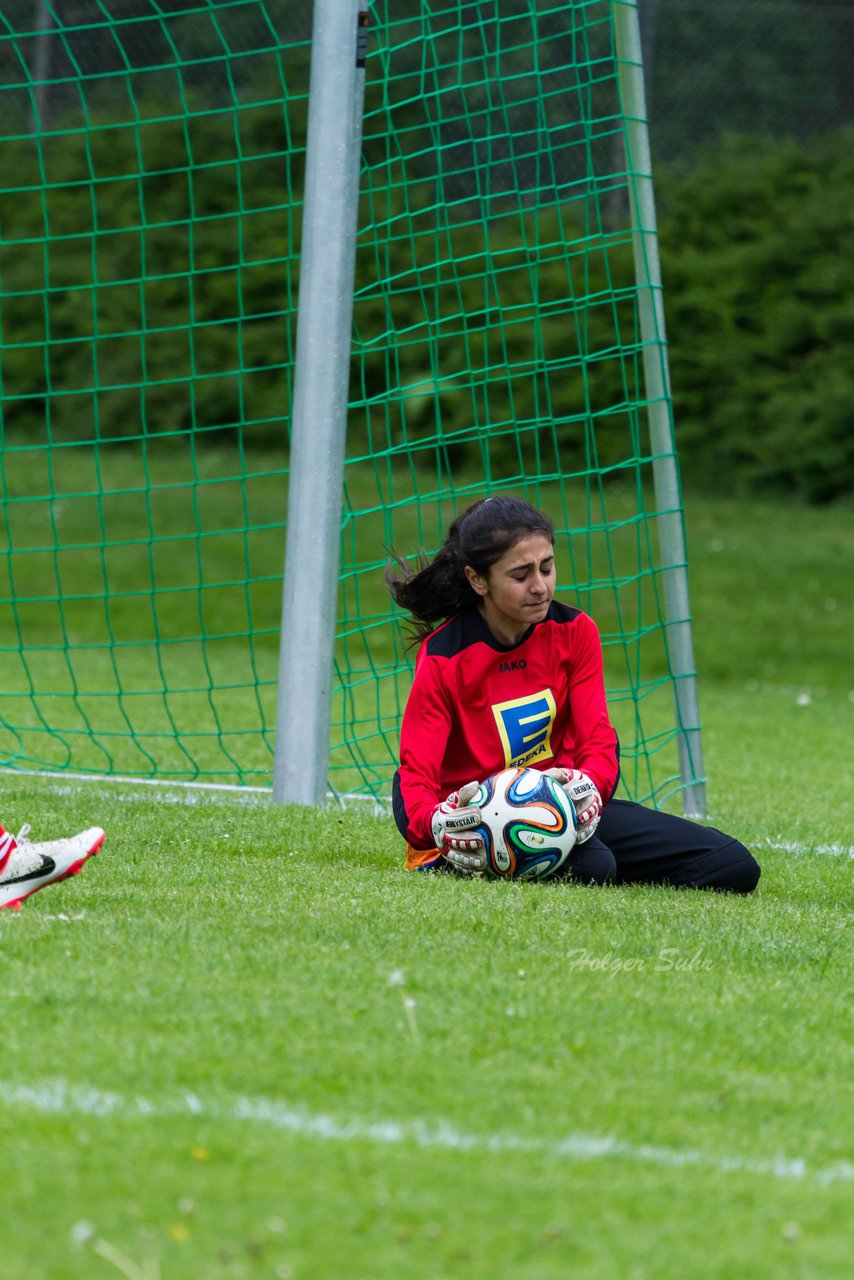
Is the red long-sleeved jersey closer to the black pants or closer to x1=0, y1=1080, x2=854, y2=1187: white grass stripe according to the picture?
the black pants

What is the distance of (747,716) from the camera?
34.9 ft

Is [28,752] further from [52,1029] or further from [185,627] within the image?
[185,627]

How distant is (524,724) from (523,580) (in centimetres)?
44

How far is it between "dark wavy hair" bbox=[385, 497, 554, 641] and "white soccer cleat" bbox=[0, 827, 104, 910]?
50.2 inches

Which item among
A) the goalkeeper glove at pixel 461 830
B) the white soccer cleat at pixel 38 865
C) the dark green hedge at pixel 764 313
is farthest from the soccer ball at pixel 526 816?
the dark green hedge at pixel 764 313

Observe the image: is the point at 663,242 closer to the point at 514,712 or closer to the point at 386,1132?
the point at 514,712

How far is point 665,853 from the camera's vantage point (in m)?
4.63

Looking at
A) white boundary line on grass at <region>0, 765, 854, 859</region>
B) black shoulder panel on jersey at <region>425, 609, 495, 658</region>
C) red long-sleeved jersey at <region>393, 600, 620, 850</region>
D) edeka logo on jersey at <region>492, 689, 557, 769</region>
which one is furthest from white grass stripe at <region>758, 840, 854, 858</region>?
black shoulder panel on jersey at <region>425, 609, 495, 658</region>

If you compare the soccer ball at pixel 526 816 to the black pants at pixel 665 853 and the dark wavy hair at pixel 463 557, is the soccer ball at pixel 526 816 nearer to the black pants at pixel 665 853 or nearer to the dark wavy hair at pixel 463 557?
the black pants at pixel 665 853

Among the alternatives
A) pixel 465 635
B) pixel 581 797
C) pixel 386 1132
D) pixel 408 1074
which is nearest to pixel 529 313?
pixel 465 635

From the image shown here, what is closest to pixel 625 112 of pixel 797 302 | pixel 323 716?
pixel 323 716

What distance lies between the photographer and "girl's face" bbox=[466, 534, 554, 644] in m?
4.44

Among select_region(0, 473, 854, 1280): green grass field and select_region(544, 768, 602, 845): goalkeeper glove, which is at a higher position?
select_region(544, 768, 602, 845): goalkeeper glove

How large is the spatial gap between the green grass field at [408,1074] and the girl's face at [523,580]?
2.49 ft
